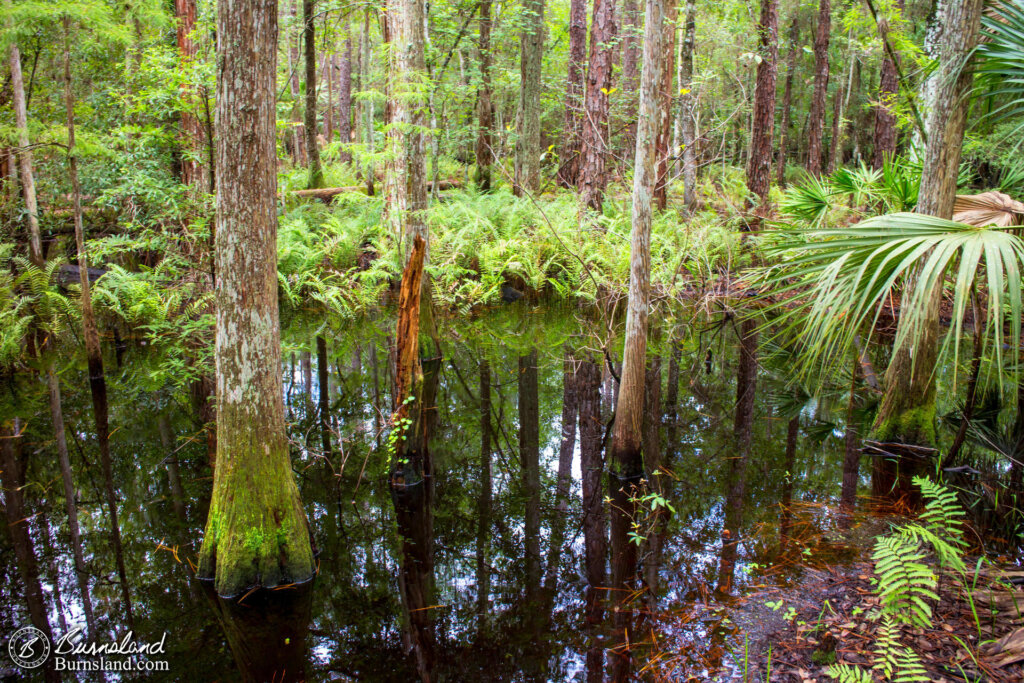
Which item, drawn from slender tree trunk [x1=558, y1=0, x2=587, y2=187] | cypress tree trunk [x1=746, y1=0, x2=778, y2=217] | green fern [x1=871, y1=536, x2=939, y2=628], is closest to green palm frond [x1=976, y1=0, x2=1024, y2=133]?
green fern [x1=871, y1=536, x2=939, y2=628]

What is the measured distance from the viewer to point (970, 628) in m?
3.39

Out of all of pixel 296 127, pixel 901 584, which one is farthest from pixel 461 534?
pixel 296 127

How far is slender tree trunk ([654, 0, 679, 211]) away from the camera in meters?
6.48

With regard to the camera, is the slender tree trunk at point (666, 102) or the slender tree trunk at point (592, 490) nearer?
the slender tree trunk at point (592, 490)

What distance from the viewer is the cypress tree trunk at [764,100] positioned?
1342 cm

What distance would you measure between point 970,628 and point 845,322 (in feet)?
6.11

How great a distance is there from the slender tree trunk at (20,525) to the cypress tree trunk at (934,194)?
6.55m

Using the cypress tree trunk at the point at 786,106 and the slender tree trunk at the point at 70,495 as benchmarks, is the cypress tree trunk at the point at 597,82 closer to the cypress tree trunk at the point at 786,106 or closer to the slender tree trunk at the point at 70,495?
the slender tree trunk at the point at 70,495

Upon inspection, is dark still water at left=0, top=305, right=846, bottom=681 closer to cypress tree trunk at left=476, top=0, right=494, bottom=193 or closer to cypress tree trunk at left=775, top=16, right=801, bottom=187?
cypress tree trunk at left=476, top=0, right=494, bottom=193

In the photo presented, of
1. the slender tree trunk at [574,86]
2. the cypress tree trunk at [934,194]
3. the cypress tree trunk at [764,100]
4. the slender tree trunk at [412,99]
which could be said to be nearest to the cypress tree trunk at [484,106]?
the slender tree trunk at [574,86]

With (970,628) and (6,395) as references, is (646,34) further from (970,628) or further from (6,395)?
(6,395)

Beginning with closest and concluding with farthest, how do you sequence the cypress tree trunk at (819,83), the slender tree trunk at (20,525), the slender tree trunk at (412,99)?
the slender tree trunk at (20,525) → the slender tree trunk at (412,99) → the cypress tree trunk at (819,83)

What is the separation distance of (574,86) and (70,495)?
14232mm

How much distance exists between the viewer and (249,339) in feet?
13.6
